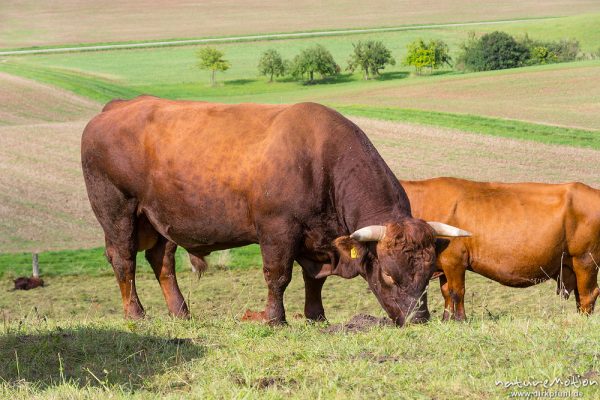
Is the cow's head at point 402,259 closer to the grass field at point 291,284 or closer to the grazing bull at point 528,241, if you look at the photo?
the grass field at point 291,284

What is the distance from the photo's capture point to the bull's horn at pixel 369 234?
30.9 ft

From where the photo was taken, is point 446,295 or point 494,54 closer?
point 446,295

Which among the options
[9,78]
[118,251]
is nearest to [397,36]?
[9,78]

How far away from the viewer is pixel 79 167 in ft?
131

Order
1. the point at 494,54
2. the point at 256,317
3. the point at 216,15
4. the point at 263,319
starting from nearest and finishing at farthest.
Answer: the point at 263,319 → the point at 256,317 → the point at 494,54 → the point at 216,15

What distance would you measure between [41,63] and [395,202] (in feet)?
292

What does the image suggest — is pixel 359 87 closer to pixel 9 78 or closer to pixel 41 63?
pixel 9 78

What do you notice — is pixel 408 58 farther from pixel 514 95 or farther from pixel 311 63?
pixel 514 95

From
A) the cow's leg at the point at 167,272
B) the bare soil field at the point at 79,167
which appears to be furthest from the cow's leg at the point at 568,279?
the bare soil field at the point at 79,167

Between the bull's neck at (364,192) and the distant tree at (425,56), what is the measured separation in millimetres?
82415

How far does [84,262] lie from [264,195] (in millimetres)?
15171

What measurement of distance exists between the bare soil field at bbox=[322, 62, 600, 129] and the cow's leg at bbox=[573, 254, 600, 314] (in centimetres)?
4189

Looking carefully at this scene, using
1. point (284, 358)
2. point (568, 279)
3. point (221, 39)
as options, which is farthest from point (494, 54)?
point (284, 358)

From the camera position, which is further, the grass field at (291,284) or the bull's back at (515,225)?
the bull's back at (515,225)
